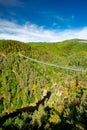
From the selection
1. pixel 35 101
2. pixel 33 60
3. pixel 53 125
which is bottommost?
pixel 35 101

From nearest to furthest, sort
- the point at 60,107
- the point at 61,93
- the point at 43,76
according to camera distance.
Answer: the point at 60,107 → the point at 61,93 → the point at 43,76

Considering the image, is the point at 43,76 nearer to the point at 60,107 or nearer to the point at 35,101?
the point at 35,101

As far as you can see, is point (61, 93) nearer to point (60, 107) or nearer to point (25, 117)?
point (60, 107)

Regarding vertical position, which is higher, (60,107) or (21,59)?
(21,59)

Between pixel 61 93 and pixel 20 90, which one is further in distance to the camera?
pixel 20 90

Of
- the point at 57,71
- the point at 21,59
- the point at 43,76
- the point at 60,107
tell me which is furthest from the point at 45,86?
the point at 60,107

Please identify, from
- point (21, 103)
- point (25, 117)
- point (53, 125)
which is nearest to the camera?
point (53, 125)
